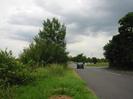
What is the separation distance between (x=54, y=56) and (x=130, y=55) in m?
19.5

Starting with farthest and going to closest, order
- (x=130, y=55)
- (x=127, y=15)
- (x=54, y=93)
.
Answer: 1. (x=127, y=15)
2. (x=130, y=55)
3. (x=54, y=93)

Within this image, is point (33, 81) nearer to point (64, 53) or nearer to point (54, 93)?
point (54, 93)

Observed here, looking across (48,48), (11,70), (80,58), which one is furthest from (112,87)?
(80,58)

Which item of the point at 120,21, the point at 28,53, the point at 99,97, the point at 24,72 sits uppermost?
the point at 120,21

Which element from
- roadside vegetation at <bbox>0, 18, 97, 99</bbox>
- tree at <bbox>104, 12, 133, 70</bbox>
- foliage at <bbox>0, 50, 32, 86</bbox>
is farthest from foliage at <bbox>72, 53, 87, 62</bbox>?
foliage at <bbox>0, 50, 32, 86</bbox>

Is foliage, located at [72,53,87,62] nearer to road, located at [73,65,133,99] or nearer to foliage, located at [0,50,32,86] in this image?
road, located at [73,65,133,99]

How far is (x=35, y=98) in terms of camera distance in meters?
13.0

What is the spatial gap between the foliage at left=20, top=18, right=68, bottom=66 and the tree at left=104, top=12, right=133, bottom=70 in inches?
439

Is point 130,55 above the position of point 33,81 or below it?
above

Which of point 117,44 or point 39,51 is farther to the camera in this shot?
point 117,44

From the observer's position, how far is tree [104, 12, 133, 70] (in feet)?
204

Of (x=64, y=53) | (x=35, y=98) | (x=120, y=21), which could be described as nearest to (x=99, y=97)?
(x=35, y=98)

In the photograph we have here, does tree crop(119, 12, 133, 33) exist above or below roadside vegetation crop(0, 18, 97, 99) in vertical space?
above

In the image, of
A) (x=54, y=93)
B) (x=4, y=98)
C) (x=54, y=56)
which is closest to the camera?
(x=4, y=98)
